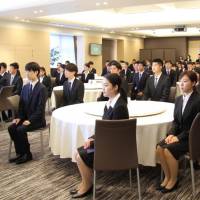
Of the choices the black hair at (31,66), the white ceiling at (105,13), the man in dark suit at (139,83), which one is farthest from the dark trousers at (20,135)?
the white ceiling at (105,13)

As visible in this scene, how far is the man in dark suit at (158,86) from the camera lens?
20.2 ft

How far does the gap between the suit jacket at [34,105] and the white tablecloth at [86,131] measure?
0.28 metres

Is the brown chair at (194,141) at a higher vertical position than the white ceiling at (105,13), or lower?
lower

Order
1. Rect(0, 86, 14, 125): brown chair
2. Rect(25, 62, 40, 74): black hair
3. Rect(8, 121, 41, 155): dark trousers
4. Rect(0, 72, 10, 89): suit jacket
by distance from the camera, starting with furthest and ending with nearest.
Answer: Rect(0, 72, 10, 89): suit jacket
Rect(0, 86, 14, 125): brown chair
Rect(25, 62, 40, 74): black hair
Rect(8, 121, 41, 155): dark trousers

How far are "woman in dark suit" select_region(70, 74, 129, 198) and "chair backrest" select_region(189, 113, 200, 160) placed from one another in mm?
693

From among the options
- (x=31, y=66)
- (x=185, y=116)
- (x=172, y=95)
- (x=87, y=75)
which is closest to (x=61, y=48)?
(x=87, y=75)

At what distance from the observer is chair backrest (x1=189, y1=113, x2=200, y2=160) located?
3373 mm

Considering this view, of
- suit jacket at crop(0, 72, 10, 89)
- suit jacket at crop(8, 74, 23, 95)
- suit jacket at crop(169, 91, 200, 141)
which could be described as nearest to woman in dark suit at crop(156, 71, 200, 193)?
suit jacket at crop(169, 91, 200, 141)

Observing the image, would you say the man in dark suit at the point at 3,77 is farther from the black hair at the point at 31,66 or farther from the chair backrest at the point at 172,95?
the chair backrest at the point at 172,95

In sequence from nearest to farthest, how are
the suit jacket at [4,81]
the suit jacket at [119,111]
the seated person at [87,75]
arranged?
the suit jacket at [119,111], the suit jacket at [4,81], the seated person at [87,75]

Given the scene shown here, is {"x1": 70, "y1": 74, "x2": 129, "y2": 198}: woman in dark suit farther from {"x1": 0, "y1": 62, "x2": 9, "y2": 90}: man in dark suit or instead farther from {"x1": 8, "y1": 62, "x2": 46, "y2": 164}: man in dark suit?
{"x1": 0, "y1": 62, "x2": 9, "y2": 90}: man in dark suit

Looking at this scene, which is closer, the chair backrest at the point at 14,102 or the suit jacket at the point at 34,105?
the suit jacket at the point at 34,105

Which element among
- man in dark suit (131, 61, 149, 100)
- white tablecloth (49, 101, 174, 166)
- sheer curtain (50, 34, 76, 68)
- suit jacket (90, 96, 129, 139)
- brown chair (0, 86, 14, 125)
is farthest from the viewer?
sheer curtain (50, 34, 76, 68)

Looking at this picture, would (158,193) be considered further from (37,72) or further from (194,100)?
(37,72)
